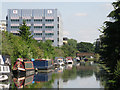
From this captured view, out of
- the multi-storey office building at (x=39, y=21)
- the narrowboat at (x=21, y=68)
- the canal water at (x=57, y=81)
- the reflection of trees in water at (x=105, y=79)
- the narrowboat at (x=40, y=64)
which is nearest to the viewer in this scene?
the reflection of trees in water at (x=105, y=79)

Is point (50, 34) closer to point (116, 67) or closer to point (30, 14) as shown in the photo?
point (30, 14)

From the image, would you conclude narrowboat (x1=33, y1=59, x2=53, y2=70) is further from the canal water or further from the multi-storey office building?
the multi-storey office building

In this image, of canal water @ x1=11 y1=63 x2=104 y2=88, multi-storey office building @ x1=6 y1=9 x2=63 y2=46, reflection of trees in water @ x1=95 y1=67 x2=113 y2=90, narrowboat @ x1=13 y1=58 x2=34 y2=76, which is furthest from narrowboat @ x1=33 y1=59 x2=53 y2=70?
multi-storey office building @ x1=6 y1=9 x2=63 y2=46

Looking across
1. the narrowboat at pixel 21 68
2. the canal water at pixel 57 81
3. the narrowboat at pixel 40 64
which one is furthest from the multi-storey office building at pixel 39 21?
the canal water at pixel 57 81

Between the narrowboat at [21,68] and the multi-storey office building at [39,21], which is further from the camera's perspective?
the multi-storey office building at [39,21]

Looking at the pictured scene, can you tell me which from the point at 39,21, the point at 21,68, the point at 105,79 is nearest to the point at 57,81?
the point at 105,79

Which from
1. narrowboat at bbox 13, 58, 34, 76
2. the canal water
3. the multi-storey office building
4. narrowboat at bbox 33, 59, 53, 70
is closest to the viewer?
the canal water

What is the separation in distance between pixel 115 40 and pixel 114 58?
8.53ft

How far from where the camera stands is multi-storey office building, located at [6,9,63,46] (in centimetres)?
14688

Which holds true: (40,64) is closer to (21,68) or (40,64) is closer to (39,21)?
(21,68)

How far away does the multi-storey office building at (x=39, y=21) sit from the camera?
482 feet

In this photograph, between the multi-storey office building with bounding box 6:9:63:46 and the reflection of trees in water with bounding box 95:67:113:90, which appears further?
the multi-storey office building with bounding box 6:9:63:46

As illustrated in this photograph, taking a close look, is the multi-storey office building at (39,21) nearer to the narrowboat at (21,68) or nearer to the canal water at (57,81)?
the narrowboat at (21,68)

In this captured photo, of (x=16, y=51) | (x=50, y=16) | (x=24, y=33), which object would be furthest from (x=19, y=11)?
(x=16, y=51)
